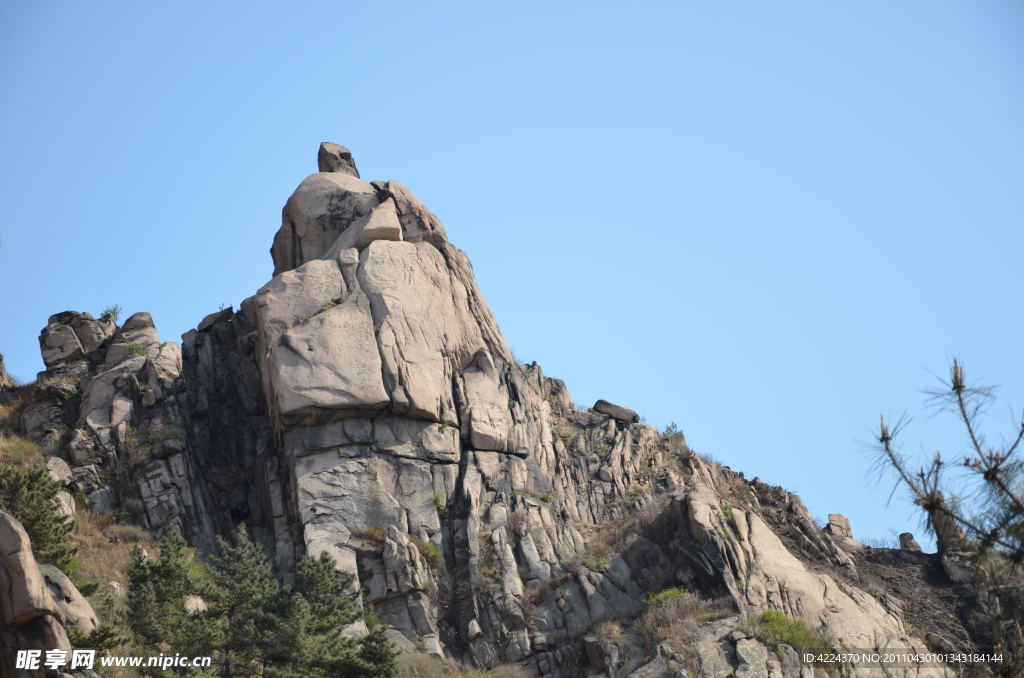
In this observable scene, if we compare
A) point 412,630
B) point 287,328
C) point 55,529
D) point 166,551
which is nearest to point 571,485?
point 412,630

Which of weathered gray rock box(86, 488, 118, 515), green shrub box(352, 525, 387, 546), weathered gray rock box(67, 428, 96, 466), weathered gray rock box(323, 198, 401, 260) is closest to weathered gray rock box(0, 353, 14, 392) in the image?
weathered gray rock box(67, 428, 96, 466)

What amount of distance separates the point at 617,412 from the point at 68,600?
2741 centimetres

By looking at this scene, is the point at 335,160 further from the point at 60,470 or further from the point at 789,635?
the point at 789,635

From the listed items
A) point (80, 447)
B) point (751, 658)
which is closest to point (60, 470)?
point (80, 447)

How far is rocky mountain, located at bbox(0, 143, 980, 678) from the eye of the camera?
33.2 meters

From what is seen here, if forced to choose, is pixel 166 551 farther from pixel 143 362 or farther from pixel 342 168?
pixel 342 168

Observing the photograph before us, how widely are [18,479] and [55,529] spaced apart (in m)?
1.90

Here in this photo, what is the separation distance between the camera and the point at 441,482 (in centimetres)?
3731

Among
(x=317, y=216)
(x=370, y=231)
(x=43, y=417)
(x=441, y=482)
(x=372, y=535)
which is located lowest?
(x=372, y=535)

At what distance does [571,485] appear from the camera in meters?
40.6

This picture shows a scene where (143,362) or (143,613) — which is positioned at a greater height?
(143,362)

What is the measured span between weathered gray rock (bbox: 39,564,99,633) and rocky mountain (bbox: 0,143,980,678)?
11054mm

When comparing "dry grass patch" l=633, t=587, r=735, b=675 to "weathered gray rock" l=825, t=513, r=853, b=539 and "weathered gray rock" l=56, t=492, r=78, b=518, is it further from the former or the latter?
"weathered gray rock" l=56, t=492, r=78, b=518

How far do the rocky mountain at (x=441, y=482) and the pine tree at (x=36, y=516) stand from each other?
8.56m
